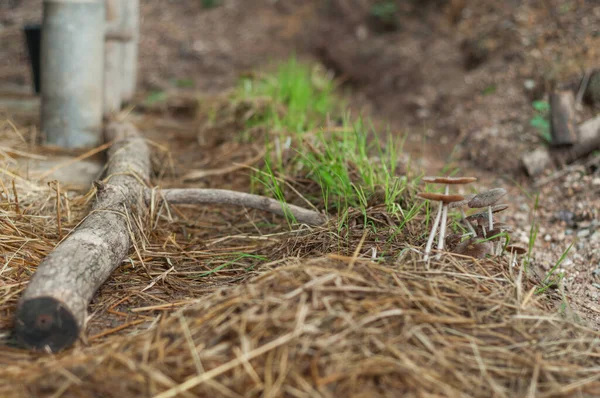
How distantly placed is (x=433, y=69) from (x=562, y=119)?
181 centimetres

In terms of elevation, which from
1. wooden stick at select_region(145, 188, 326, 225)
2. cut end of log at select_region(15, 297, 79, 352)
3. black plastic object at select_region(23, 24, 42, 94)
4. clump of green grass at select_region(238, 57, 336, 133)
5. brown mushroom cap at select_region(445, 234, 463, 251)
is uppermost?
black plastic object at select_region(23, 24, 42, 94)

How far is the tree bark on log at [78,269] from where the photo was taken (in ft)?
4.68

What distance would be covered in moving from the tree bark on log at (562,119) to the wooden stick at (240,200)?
74.8 inches

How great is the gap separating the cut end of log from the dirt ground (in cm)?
28

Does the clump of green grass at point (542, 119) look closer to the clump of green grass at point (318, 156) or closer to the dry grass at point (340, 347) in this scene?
the clump of green grass at point (318, 156)

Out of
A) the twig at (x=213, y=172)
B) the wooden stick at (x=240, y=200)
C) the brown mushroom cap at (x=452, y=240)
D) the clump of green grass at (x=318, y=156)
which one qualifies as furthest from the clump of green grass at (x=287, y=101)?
the brown mushroom cap at (x=452, y=240)

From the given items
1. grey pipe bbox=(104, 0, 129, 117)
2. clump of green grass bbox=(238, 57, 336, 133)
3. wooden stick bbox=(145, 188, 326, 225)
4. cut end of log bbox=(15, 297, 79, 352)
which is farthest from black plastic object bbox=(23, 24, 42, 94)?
cut end of log bbox=(15, 297, 79, 352)

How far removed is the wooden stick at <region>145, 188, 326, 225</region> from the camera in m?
2.23

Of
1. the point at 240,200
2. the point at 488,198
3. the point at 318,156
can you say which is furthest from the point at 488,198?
the point at 318,156

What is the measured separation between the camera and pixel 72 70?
331 cm

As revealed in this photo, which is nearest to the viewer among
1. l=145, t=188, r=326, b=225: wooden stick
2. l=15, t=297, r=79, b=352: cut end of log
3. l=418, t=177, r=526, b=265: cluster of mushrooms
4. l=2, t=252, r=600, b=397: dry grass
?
l=2, t=252, r=600, b=397: dry grass

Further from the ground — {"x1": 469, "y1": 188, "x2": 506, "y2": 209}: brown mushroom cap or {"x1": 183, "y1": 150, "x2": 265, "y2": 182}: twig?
{"x1": 469, "y1": 188, "x2": 506, "y2": 209}: brown mushroom cap

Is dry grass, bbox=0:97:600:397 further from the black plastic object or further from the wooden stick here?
the black plastic object

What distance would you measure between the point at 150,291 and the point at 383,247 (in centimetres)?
82
